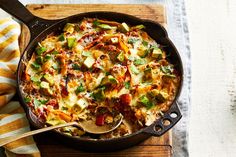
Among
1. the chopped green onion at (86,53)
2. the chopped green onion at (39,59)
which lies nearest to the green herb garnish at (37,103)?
the chopped green onion at (39,59)

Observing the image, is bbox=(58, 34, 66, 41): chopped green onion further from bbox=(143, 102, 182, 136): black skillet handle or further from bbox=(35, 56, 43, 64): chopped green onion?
bbox=(143, 102, 182, 136): black skillet handle

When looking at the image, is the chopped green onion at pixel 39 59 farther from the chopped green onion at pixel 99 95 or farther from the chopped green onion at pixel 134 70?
the chopped green onion at pixel 134 70

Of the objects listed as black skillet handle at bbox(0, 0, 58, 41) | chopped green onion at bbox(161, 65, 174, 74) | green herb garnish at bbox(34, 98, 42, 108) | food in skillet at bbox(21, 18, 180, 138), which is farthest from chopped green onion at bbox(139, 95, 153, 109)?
black skillet handle at bbox(0, 0, 58, 41)

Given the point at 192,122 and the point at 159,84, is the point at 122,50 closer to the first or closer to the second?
the point at 159,84

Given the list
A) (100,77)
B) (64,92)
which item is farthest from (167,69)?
(64,92)

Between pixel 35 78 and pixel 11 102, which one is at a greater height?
pixel 35 78

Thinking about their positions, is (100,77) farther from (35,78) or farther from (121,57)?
(35,78)

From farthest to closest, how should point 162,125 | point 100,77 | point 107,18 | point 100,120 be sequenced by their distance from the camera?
point 107,18
point 100,77
point 100,120
point 162,125
